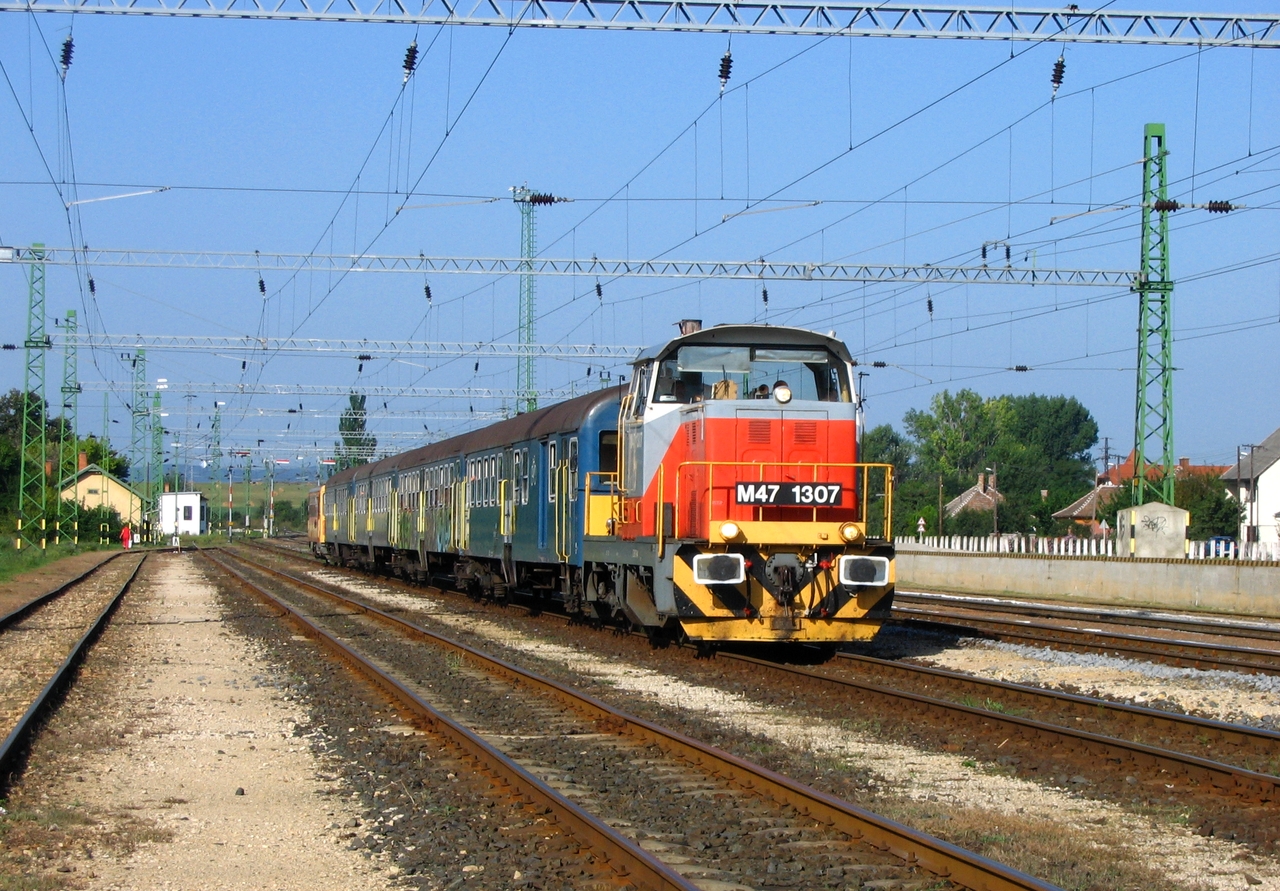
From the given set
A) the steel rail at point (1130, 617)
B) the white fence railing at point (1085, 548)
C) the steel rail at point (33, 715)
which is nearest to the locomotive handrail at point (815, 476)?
the steel rail at point (1130, 617)

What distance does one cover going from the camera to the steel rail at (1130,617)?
62.6ft

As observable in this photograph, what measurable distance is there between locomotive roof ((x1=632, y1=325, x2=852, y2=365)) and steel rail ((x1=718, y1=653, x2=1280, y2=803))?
380 centimetres

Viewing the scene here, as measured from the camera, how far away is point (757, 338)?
14305 mm

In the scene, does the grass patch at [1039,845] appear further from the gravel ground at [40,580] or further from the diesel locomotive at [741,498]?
the gravel ground at [40,580]

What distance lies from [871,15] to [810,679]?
8.21m

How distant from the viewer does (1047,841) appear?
666 cm

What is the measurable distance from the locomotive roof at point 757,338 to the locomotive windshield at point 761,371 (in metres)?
0.06

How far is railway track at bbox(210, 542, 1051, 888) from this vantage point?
603cm

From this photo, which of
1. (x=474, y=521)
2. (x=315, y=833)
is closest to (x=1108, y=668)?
(x=315, y=833)

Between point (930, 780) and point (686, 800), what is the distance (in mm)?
1743

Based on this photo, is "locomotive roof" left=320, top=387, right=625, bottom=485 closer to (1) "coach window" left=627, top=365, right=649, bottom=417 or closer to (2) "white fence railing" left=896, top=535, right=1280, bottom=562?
(1) "coach window" left=627, top=365, right=649, bottom=417

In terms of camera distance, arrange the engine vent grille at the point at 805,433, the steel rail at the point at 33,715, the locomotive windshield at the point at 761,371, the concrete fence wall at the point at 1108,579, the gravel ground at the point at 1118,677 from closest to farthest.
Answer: the steel rail at the point at 33,715
the gravel ground at the point at 1118,677
the engine vent grille at the point at 805,433
the locomotive windshield at the point at 761,371
the concrete fence wall at the point at 1108,579

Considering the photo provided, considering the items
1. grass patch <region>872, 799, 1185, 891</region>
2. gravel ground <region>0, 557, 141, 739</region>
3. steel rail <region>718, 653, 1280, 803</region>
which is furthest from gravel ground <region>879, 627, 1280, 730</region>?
gravel ground <region>0, 557, 141, 739</region>

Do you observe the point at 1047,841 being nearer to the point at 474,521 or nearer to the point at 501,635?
the point at 501,635
